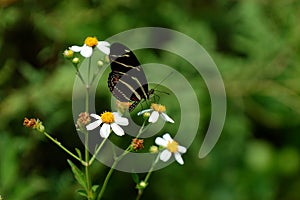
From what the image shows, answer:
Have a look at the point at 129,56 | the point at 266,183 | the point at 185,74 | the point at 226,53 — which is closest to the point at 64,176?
the point at 185,74

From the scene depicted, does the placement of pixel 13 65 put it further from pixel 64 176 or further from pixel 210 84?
pixel 210 84

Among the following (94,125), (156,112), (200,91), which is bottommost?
(94,125)

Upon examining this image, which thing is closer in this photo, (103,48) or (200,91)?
(103,48)

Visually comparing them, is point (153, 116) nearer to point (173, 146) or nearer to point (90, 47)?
point (173, 146)

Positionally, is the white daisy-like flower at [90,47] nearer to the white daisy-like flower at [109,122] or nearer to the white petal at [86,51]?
the white petal at [86,51]

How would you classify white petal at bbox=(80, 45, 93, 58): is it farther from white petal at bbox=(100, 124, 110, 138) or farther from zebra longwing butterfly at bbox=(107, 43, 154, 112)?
white petal at bbox=(100, 124, 110, 138)

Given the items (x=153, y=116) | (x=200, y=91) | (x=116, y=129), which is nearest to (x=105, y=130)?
(x=116, y=129)

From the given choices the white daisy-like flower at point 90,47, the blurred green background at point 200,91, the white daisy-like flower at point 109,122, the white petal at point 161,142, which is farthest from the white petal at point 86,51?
the blurred green background at point 200,91

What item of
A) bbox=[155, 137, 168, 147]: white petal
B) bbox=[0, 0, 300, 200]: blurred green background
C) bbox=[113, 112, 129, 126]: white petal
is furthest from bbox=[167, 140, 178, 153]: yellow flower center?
bbox=[0, 0, 300, 200]: blurred green background
